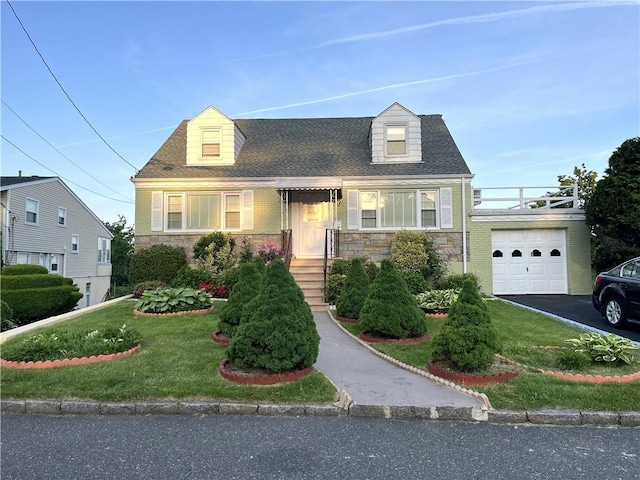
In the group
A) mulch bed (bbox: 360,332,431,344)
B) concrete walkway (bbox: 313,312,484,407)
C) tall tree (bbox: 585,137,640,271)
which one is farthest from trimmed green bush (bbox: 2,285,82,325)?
tall tree (bbox: 585,137,640,271)

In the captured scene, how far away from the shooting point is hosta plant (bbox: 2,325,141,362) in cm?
543

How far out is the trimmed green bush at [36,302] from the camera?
33.6ft

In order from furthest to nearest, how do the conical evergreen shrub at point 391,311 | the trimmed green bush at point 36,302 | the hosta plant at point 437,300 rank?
the trimmed green bush at point 36,302
the hosta plant at point 437,300
the conical evergreen shrub at point 391,311

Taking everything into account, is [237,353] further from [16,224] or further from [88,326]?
[16,224]

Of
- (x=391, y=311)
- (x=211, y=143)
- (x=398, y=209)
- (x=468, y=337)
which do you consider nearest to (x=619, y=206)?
(x=398, y=209)

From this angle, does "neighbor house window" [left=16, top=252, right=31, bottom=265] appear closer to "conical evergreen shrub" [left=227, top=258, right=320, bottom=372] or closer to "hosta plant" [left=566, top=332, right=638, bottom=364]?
"conical evergreen shrub" [left=227, top=258, right=320, bottom=372]

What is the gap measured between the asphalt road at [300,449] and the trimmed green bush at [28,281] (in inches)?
321

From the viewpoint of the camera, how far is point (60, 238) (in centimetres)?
2317

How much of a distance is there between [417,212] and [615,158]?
6191mm

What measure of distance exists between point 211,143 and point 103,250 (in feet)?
63.4

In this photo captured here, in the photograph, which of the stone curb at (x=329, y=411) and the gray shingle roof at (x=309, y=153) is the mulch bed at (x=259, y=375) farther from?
the gray shingle roof at (x=309, y=153)

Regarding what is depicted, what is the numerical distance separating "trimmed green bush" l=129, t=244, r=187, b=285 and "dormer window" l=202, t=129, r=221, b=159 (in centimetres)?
407

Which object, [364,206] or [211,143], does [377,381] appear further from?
[211,143]

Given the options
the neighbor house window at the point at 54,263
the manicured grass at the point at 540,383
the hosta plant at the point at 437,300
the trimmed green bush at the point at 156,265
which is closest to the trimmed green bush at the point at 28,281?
the trimmed green bush at the point at 156,265
